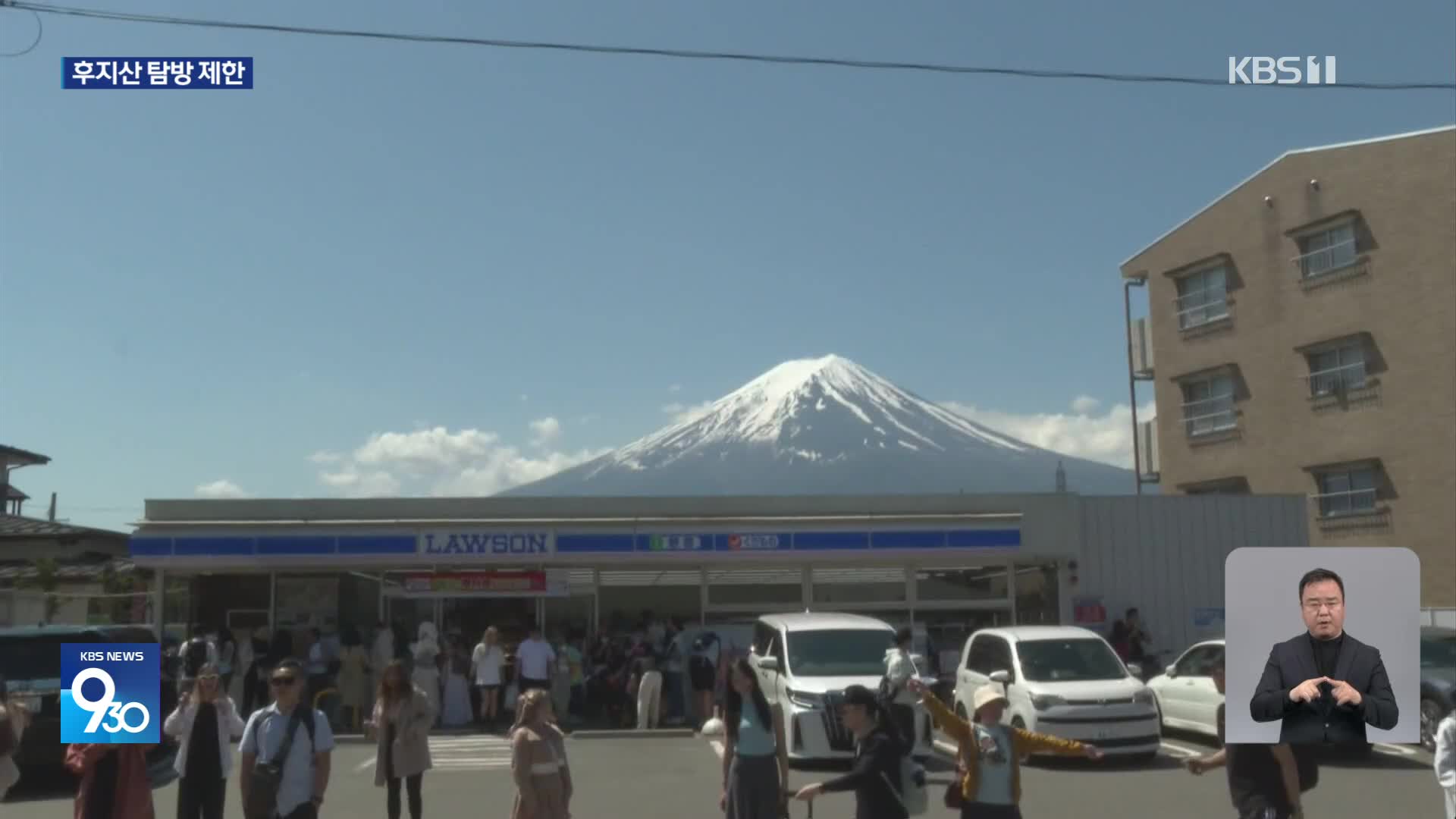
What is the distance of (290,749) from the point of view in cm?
825

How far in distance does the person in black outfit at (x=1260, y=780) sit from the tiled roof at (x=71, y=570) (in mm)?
27021

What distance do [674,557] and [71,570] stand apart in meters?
17.2

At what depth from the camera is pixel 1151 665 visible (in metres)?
23.2

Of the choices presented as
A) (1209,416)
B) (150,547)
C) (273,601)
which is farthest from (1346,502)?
(150,547)

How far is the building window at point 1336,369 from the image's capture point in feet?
115

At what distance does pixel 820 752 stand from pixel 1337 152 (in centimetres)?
2629

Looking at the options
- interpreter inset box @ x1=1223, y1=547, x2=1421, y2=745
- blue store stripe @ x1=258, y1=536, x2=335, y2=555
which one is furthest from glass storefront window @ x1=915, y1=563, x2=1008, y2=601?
interpreter inset box @ x1=1223, y1=547, x2=1421, y2=745

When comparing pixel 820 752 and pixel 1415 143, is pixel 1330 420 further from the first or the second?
pixel 820 752

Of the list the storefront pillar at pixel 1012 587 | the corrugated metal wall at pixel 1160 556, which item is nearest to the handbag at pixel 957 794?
the corrugated metal wall at pixel 1160 556

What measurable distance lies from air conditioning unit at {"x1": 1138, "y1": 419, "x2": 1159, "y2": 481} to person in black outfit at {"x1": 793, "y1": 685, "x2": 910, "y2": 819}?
115 feet

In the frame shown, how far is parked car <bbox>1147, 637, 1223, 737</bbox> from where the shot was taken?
17172 millimetres

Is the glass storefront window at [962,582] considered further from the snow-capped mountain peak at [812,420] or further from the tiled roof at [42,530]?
the snow-capped mountain peak at [812,420]

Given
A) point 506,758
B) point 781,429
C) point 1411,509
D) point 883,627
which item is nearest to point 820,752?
point 883,627

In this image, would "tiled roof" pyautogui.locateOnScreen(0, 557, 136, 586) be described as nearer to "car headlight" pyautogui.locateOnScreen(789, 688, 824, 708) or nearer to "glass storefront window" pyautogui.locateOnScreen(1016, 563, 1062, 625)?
"glass storefront window" pyautogui.locateOnScreen(1016, 563, 1062, 625)
